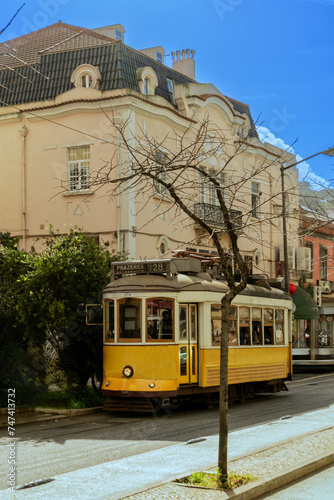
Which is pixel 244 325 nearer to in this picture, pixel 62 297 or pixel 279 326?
pixel 279 326

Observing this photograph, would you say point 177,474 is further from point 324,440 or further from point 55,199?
point 55,199

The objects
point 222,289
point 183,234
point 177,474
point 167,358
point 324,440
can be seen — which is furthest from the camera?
point 183,234

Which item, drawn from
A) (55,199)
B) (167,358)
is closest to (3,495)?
(167,358)

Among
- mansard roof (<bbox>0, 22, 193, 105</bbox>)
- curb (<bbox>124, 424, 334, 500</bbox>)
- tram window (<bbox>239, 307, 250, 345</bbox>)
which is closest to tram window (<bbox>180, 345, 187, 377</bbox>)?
tram window (<bbox>239, 307, 250, 345</bbox>)

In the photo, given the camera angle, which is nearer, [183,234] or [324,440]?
[324,440]

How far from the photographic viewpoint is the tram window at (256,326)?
19.2m

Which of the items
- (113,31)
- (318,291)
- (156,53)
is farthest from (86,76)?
(318,291)

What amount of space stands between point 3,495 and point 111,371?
8.45m

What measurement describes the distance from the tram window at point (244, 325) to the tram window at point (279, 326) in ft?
6.28

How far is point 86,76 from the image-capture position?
27.2m

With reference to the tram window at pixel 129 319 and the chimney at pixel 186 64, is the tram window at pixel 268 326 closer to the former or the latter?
the tram window at pixel 129 319

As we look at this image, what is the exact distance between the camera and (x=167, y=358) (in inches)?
632

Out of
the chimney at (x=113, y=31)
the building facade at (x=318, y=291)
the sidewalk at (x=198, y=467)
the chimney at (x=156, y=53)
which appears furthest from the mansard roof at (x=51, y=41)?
the sidewalk at (x=198, y=467)

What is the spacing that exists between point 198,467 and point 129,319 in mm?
7146
